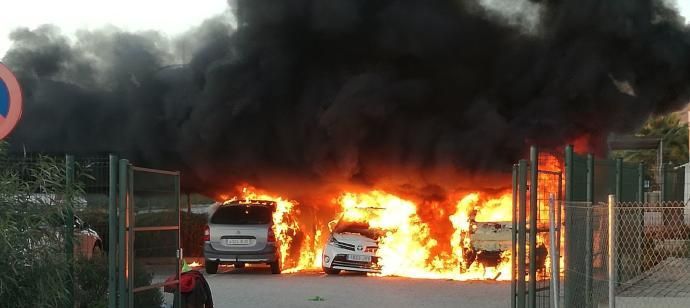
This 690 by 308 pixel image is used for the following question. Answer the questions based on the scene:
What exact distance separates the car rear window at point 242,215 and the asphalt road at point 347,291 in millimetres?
1224

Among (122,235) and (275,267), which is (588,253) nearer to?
(122,235)

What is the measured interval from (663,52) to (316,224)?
32.8 feet

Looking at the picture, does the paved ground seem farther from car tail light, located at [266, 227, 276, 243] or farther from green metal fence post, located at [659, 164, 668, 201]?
car tail light, located at [266, 227, 276, 243]

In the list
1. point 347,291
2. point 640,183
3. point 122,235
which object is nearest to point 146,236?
point 122,235

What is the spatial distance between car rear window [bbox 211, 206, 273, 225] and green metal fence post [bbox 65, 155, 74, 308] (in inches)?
513

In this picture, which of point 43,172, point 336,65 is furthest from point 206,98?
point 43,172

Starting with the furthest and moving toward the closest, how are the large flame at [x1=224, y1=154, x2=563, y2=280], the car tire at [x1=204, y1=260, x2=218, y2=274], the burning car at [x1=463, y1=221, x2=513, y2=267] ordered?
the car tire at [x1=204, y1=260, x2=218, y2=274] → the large flame at [x1=224, y1=154, x2=563, y2=280] → the burning car at [x1=463, y1=221, x2=513, y2=267]

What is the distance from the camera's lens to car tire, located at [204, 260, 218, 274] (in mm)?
21656

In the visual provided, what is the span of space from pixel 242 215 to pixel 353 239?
2711 mm

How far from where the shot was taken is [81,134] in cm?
3045

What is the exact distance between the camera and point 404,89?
978 inches

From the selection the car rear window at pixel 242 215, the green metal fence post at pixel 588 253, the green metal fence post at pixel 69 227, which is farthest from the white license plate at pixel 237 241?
the green metal fence post at pixel 69 227

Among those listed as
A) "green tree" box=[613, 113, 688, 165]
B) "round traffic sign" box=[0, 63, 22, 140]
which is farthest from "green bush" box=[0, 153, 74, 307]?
"green tree" box=[613, 113, 688, 165]

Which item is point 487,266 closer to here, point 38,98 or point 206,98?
point 206,98
